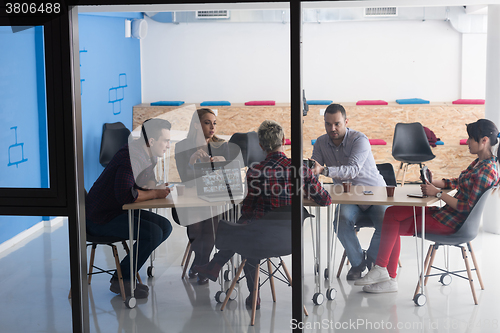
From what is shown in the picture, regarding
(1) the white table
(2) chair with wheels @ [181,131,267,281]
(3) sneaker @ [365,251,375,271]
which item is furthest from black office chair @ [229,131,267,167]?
(3) sneaker @ [365,251,375,271]

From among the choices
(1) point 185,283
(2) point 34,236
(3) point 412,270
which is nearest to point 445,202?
(3) point 412,270

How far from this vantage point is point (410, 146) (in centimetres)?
272

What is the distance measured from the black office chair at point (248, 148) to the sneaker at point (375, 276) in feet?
3.06

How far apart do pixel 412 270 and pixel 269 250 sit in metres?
0.84

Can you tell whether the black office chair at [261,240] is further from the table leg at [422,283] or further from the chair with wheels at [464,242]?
the chair with wheels at [464,242]

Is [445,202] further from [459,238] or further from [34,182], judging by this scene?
[34,182]

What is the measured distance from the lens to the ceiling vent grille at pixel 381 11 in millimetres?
2725

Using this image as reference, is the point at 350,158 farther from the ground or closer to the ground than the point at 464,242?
farther from the ground

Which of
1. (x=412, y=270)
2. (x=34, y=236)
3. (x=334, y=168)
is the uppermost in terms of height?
(x=334, y=168)

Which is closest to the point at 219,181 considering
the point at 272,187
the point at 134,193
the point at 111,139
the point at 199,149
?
the point at 199,149

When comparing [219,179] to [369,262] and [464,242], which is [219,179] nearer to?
[369,262]

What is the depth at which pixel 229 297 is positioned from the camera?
2.88 metres

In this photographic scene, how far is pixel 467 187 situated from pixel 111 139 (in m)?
2.10

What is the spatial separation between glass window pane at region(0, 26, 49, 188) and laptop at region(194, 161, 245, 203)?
85 centimetres
